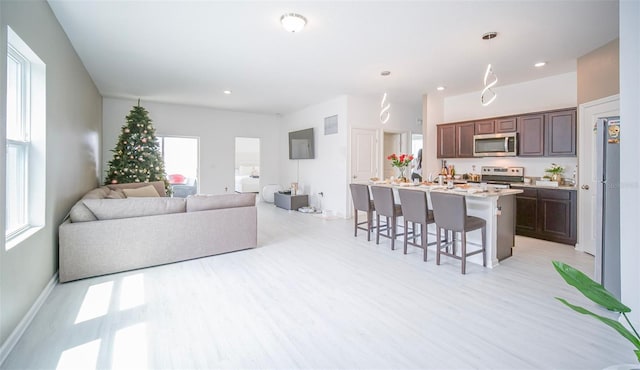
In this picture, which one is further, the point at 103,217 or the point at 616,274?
the point at 103,217

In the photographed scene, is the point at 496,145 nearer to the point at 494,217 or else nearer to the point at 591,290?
the point at 494,217

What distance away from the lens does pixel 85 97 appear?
15.6ft

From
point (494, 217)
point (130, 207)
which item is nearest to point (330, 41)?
point (494, 217)

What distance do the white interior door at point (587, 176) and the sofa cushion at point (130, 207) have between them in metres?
5.42

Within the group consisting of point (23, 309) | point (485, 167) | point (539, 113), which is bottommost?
point (23, 309)

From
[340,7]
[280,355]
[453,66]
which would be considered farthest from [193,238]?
[453,66]

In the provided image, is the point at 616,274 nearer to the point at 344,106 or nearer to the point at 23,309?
the point at 23,309

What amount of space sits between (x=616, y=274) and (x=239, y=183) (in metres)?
9.59

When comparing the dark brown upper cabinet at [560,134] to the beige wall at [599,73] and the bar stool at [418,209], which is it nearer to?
the beige wall at [599,73]

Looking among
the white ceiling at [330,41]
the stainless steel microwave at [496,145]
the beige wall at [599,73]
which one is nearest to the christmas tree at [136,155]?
the white ceiling at [330,41]

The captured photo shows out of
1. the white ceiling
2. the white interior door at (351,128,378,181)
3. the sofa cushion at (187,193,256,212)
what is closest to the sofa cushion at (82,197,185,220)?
the sofa cushion at (187,193,256,212)

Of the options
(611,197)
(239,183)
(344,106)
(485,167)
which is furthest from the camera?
(239,183)

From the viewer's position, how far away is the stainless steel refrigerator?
2.46 meters

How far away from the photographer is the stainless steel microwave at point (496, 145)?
17.0 ft
